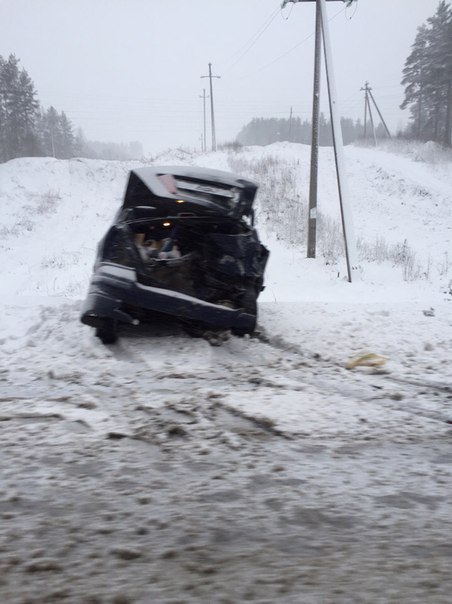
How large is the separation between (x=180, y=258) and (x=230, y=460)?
115 inches

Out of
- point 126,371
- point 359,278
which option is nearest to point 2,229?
point 359,278

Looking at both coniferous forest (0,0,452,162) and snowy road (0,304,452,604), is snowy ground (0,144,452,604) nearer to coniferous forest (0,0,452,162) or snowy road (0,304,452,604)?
snowy road (0,304,452,604)

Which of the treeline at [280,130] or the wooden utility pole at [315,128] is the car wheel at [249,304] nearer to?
the wooden utility pole at [315,128]

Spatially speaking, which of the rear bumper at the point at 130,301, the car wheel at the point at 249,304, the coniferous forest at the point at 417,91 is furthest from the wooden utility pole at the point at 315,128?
the coniferous forest at the point at 417,91

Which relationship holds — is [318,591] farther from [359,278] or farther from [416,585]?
[359,278]

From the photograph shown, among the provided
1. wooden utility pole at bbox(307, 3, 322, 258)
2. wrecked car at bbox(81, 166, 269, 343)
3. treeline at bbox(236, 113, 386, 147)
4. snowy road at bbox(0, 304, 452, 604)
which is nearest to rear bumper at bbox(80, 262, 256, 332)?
wrecked car at bbox(81, 166, 269, 343)

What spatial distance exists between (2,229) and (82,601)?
2276 cm

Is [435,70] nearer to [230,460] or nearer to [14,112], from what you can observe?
[14,112]

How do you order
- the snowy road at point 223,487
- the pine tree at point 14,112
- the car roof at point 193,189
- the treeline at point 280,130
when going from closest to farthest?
the snowy road at point 223,487 → the car roof at point 193,189 → the pine tree at point 14,112 → the treeline at point 280,130

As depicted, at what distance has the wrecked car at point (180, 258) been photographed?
4.52 meters

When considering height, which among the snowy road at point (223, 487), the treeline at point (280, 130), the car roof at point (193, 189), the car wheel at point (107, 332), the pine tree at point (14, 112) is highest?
the treeline at point (280, 130)

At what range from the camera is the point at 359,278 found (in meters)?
11.7

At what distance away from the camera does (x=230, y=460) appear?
240 cm

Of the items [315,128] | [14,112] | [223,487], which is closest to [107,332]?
[223,487]
